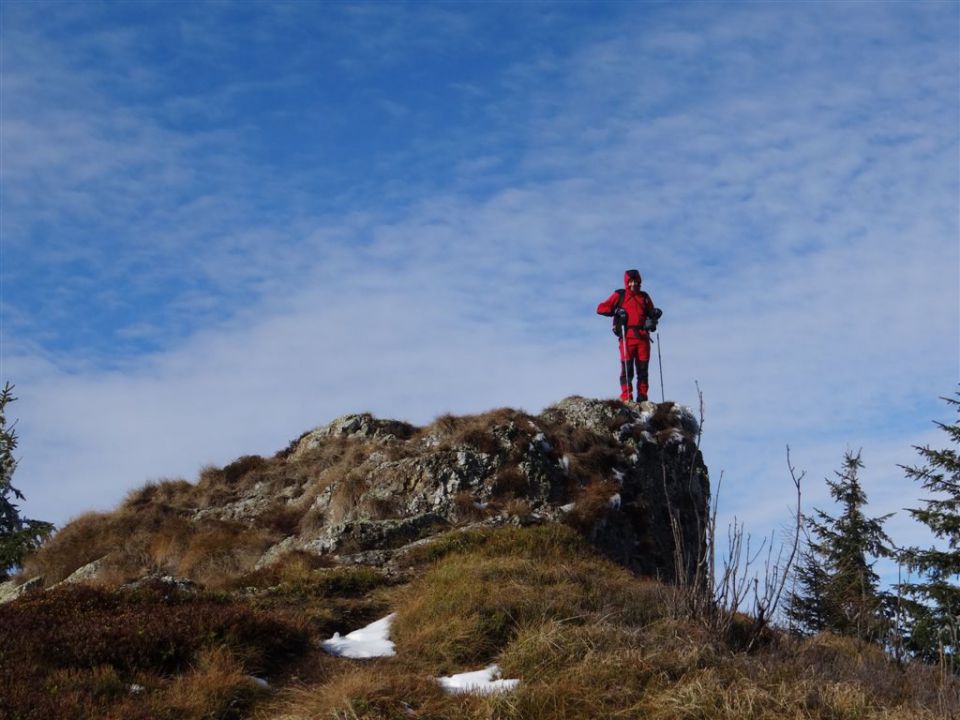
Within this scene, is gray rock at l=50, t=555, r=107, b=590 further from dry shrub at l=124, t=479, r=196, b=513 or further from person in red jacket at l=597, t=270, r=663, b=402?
person in red jacket at l=597, t=270, r=663, b=402

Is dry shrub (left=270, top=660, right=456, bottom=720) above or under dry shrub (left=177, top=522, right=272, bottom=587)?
under

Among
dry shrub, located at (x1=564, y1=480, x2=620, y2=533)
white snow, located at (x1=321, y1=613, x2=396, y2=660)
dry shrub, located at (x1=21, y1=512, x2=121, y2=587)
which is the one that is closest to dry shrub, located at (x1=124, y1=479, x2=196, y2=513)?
dry shrub, located at (x1=21, y1=512, x2=121, y2=587)

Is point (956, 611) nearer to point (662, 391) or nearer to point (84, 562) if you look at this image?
point (662, 391)

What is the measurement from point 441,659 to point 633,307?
11729mm

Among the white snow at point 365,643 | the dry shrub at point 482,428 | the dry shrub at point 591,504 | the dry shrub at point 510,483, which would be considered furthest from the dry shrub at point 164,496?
the white snow at point 365,643

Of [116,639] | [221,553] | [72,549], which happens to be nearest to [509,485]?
[221,553]

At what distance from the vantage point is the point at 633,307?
19719 mm

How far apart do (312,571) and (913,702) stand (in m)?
7.94

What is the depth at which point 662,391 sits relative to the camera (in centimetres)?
2064

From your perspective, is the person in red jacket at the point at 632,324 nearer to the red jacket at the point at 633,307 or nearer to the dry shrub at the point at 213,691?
the red jacket at the point at 633,307

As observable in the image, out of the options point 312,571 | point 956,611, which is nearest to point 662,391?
point 956,611

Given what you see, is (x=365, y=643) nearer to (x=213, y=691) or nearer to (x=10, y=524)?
(x=213, y=691)

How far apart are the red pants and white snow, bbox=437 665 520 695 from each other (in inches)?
458

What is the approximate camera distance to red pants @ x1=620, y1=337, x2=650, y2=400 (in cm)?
1977
